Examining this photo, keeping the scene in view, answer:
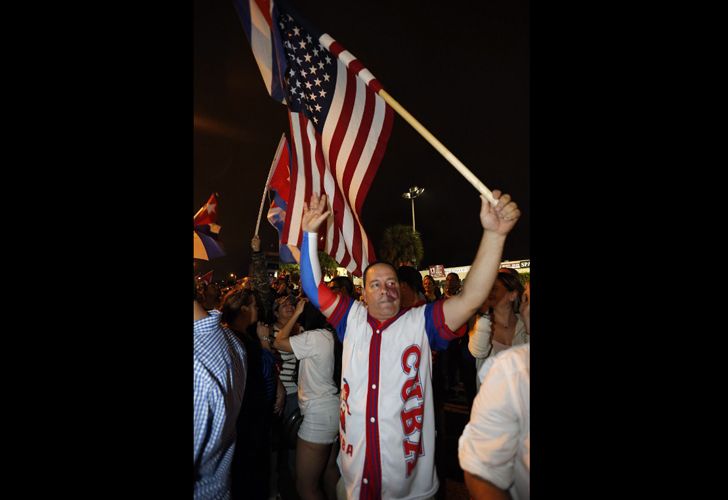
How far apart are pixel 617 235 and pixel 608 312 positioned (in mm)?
221

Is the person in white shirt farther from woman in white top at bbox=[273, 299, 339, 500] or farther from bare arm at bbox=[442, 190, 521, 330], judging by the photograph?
woman in white top at bbox=[273, 299, 339, 500]

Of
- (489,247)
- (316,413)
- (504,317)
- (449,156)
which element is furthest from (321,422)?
(449,156)

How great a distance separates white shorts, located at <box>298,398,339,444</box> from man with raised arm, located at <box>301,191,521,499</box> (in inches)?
39.6

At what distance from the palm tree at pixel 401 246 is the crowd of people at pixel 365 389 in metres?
35.1

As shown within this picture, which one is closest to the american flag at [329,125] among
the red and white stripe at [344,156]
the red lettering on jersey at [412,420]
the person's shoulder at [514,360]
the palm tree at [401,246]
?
the red and white stripe at [344,156]

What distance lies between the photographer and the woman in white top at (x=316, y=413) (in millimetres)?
3742

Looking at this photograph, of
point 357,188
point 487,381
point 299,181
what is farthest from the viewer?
point 299,181

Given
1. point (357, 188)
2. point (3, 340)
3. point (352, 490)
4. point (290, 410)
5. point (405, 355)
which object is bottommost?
point (290, 410)

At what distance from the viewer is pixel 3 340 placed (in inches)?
31.3

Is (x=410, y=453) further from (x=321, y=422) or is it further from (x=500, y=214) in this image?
(x=500, y=214)

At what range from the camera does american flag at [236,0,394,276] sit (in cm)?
342

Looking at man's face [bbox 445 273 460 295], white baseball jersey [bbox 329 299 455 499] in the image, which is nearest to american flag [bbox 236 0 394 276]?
white baseball jersey [bbox 329 299 455 499]

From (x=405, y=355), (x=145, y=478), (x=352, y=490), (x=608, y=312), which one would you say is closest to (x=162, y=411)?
(x=145, y=478)

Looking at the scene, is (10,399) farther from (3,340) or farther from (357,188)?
(357,188)
